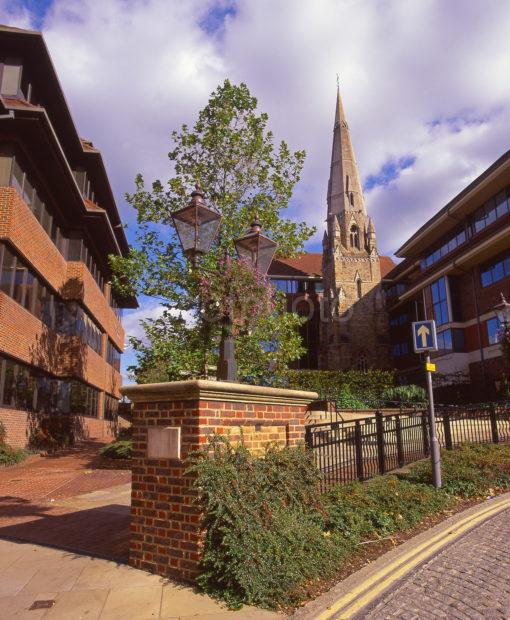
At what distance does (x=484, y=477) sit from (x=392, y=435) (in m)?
1.87

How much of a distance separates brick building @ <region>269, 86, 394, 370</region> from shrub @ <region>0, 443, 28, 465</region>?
29.6m

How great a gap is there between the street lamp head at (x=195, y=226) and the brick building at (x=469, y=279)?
23560 millimetres

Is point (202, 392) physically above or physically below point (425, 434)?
above

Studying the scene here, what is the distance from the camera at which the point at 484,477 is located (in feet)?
28.9

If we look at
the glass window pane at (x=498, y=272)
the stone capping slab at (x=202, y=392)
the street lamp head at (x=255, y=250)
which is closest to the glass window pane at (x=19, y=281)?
the street lamp head at (x=255, y=250)

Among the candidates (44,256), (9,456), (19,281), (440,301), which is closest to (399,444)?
(9,456)

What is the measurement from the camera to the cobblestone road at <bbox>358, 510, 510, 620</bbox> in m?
3.85

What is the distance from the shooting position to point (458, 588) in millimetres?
4320

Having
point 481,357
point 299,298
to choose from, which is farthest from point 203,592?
point 299,298

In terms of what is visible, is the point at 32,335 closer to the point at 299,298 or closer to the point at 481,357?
the point at 481,357

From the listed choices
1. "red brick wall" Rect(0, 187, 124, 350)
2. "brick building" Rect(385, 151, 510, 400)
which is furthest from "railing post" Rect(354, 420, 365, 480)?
"brick building" Rect(385, 151, 510, 400)

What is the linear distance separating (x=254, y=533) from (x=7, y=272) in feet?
45.5

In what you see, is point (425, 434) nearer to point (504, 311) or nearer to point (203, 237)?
point (504, 311)

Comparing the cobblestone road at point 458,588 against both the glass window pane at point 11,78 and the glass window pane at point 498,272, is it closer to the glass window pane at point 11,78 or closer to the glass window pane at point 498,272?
the glass window pane at point 11,78
